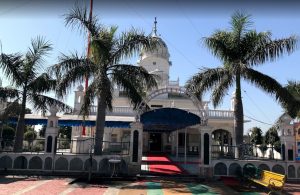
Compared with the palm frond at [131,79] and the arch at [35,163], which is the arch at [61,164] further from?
the palm frond at [131,79]

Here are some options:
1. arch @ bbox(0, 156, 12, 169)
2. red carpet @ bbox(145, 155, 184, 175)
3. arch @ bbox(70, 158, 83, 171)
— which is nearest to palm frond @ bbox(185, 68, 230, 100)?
red carpet @ bbox(145, 155, 184, 175)

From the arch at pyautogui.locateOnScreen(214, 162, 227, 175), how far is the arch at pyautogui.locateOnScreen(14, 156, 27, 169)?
9193mm

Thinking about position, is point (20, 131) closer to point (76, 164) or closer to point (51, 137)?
point (51, 137)

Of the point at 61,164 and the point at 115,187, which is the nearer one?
the point at 115,187

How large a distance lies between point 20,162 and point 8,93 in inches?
151

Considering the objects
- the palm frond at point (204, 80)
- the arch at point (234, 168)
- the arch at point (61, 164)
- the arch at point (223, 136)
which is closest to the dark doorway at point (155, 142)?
the arch at point (223, 136)

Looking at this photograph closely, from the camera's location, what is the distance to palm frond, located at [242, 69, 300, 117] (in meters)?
15.5

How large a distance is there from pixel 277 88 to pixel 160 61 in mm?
24099

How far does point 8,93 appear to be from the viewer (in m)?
16.8

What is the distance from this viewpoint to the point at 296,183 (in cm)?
1450

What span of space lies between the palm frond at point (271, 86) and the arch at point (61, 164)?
382 inches

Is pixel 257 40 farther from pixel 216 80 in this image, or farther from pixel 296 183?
pixel 296 183

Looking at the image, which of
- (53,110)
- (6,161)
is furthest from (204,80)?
(6,161)

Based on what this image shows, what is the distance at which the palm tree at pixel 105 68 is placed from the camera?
598 inches
